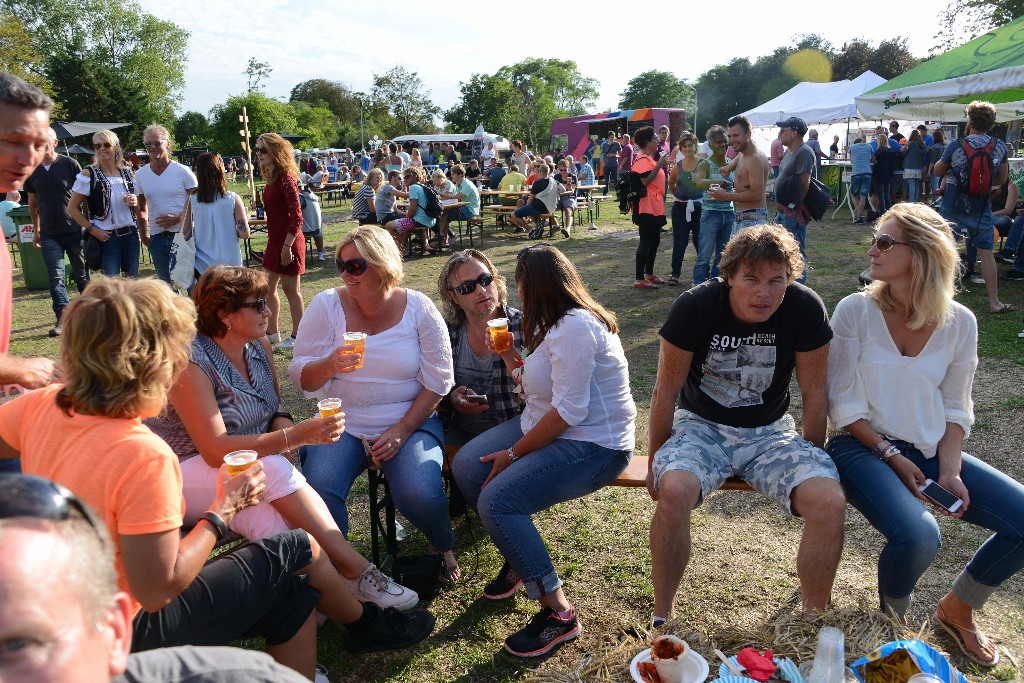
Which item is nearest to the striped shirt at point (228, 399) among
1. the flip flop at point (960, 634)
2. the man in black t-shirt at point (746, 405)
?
the man in black t-shirt at point (746, 405)

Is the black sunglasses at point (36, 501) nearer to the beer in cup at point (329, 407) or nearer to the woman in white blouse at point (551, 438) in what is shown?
the beer in cup at point (329, 407)

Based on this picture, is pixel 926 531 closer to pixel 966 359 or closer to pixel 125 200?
pixel 966 359

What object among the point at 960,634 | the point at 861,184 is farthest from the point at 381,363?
the point at 861,184

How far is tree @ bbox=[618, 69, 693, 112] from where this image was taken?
87938 millimetres

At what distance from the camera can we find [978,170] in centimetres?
700

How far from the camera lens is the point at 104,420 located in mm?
1890

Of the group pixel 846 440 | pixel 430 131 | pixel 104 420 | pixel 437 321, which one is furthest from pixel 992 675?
pixel 430 131

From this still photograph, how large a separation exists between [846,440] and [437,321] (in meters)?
1.93

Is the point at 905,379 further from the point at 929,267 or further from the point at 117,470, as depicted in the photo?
the point at 117,470

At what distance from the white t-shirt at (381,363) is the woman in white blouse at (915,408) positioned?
5.89 feet

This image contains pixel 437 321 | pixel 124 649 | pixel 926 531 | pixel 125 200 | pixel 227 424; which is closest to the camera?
pixel 124 649

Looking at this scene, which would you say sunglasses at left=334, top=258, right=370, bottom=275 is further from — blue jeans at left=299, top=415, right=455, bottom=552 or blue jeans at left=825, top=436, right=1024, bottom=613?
blue jeans at left=825, top=436, right=1024, bottom=613

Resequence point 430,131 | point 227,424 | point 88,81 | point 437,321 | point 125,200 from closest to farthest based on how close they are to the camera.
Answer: point 227,424 → point 437,321 → point 125,200 → point 88,81 → point 430,131

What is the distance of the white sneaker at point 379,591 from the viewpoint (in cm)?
288
